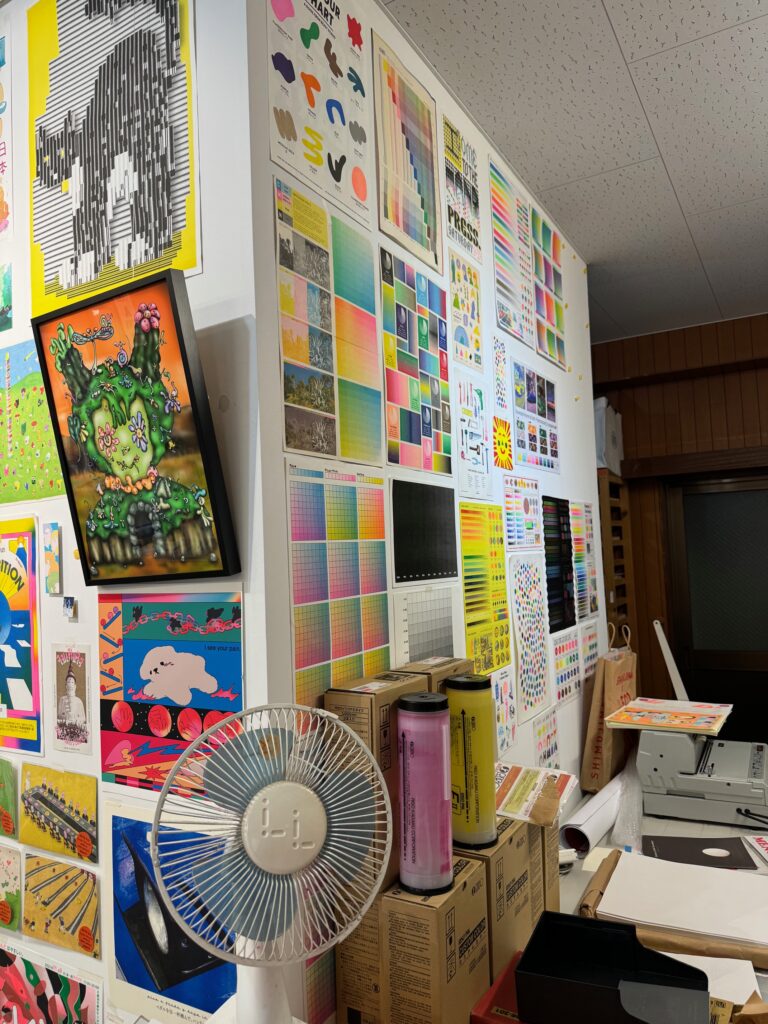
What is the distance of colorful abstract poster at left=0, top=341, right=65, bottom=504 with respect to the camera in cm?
143

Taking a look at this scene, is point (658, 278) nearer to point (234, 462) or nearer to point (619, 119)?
point (619, 119)

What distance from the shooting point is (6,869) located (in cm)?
148

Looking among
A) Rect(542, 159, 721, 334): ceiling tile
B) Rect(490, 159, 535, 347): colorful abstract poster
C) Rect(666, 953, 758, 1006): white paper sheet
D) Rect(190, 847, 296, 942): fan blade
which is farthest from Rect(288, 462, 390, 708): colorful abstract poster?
Rect(542, 159, 721, 334): ceiling tile

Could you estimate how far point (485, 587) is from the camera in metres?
1.89

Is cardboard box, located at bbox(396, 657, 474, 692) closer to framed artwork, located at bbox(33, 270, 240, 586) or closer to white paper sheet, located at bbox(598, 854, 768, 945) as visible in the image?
framed artwork, located at bbox(33, 270, 240, 586)

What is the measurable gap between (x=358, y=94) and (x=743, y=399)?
3093 millimetres

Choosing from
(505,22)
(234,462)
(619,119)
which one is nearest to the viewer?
(234,462)

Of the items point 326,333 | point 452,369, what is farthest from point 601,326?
point 326,333

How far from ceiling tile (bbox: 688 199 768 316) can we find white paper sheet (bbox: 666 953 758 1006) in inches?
92.7

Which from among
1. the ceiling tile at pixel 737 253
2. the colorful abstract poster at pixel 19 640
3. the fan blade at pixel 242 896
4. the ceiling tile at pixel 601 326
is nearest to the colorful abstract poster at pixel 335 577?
the fan blade at pixel 242 896

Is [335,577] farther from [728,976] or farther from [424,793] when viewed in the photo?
[728,976]

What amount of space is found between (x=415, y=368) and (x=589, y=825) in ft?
3.97

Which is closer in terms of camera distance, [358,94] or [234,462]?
[234,462]

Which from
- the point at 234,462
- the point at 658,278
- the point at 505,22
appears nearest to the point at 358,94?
the point at 505,22
